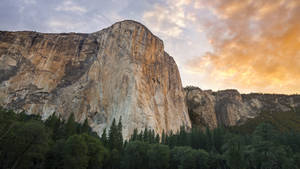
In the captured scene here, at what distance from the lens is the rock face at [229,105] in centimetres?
11250

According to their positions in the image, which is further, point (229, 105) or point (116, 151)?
point (229, 105)

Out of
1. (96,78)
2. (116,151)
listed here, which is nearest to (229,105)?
(96,78)

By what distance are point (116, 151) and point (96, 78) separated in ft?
143

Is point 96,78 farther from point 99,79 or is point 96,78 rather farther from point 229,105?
point 229,105

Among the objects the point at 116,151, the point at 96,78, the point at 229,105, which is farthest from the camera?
the point at 229,105

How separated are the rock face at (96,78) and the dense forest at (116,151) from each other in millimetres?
18415

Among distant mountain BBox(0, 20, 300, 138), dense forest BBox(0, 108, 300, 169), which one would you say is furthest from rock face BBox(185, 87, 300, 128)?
dense forest BBox(0, 108, 300, 169)

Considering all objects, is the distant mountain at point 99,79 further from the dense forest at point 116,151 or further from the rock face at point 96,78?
the dense forest at point 116,151

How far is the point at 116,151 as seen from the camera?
46438 millimetres

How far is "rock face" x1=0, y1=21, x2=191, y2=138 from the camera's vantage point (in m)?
75.6

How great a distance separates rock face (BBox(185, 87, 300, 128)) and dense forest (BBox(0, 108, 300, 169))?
50.3 meters

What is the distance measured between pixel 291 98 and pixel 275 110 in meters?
20.0

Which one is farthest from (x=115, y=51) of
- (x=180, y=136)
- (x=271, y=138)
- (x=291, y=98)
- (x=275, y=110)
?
(x=291, y=98)

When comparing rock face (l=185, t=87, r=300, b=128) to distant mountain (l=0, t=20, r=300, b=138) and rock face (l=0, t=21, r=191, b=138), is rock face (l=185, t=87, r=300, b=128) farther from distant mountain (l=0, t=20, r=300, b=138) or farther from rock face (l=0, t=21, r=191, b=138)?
rock face (l=0, t=21, r=191, b=138)
